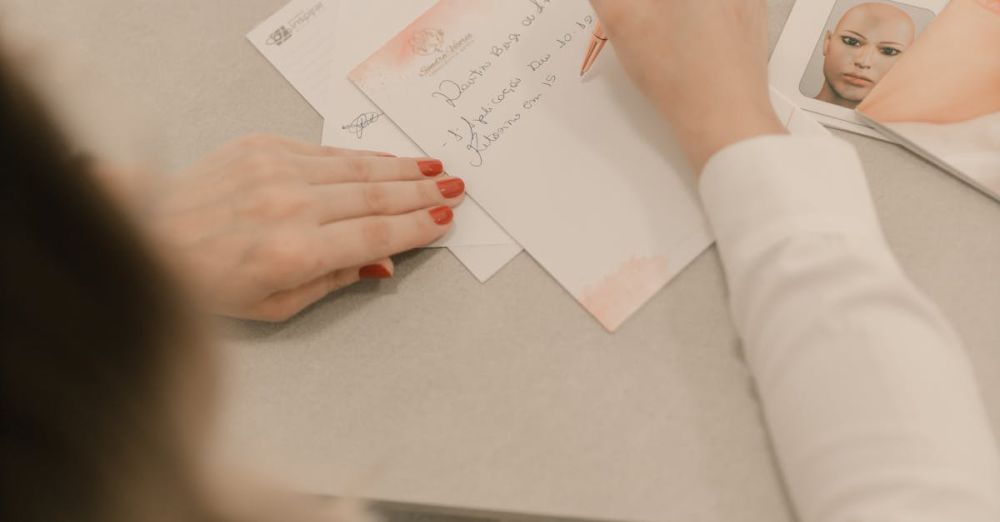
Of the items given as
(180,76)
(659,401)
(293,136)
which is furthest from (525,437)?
(180,76)

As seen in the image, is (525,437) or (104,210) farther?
(525,437)

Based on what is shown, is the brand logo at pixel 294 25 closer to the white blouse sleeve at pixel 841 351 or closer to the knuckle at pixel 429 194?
the knuckle at pixel 429 194

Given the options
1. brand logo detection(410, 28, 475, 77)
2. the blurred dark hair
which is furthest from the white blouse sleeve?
the blurred dark hair

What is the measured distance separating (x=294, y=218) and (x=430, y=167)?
0.12 m

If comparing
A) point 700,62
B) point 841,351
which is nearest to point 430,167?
point 700,62

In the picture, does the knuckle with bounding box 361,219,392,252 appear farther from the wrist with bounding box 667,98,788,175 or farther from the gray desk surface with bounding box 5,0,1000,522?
the wrist with bounding box 667,98,788,175

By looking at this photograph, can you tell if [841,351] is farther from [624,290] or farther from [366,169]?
[366,169]

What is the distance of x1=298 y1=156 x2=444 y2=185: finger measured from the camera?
676 millimetres

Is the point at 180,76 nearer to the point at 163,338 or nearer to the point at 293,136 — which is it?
the point at 293,136

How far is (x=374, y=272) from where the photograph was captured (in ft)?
2.18

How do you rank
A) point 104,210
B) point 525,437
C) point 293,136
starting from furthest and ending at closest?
1. point 293,136
2. point 525,437
3. point 104,210

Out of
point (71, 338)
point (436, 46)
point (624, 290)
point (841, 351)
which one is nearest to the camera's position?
point (71, 338)

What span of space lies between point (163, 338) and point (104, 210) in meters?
0.06

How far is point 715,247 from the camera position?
25.8 inches
